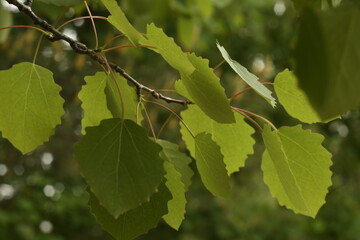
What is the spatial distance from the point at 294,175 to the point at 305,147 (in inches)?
1.4

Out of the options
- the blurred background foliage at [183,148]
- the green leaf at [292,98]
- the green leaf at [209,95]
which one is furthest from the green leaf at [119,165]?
the blurred background foliage at [183,148]

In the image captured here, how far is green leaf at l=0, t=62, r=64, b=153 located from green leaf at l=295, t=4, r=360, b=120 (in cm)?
39

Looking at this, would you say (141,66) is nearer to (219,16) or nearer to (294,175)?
(219,16)

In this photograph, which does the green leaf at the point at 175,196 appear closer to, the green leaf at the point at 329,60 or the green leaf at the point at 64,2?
the green leaf at the point at 64,2

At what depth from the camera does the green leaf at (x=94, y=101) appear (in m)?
0.67

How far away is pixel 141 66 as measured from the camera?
3.70m

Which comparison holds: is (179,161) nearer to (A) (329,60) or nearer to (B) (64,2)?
(B) (64,2)

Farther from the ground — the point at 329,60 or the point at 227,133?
the point at 329,60

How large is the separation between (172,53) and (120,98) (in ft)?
0.43

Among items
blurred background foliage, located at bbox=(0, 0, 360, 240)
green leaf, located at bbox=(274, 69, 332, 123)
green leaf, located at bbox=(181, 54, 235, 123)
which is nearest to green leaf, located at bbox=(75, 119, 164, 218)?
green leaf, located at bbox=(181, 54, 235, 123)

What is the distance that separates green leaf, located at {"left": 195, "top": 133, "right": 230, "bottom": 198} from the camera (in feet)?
2.01

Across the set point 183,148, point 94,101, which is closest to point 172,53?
point 94,101

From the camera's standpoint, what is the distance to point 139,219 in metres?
0.60

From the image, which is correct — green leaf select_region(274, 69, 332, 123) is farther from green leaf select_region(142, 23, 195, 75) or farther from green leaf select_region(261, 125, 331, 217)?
green leaf select_region(142, 23, 195, 75)
